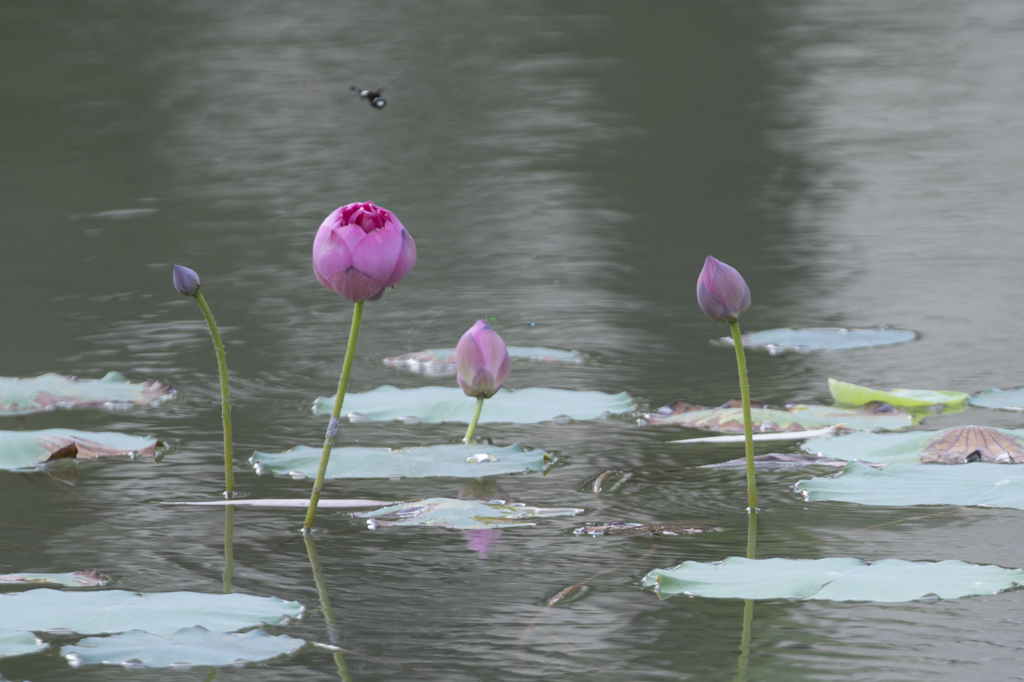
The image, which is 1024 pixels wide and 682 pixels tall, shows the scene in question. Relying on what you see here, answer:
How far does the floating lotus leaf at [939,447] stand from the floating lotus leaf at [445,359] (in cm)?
78

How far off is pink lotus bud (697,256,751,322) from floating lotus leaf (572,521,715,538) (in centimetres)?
23

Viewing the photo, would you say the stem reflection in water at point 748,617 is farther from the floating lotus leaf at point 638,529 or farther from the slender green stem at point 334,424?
the slender green stem at point 334,424

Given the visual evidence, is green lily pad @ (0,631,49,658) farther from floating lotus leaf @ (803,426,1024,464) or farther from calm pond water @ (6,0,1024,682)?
floating lotus leaf @ (803,426,1024,464)

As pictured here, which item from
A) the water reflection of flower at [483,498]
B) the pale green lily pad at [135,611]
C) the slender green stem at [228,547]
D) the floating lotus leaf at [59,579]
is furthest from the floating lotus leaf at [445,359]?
the pale green lily pad at [135,611]

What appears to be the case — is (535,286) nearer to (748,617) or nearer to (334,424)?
(334,424)

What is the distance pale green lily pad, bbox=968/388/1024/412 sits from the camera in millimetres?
1965

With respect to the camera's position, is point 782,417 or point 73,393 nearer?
point 782,417

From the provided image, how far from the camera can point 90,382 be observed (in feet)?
7.45

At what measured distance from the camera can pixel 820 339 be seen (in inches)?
98.1

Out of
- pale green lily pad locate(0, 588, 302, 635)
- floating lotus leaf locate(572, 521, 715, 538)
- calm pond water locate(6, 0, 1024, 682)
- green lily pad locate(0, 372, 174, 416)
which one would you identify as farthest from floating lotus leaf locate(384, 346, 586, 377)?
pale green lily pad locate(0, 588, 302, 635)

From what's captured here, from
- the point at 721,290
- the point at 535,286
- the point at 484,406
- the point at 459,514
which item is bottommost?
the point at 535,286

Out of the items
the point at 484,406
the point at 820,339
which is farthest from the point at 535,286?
the point at 484,406

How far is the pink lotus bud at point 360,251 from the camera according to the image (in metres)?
1.43

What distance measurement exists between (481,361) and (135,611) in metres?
0.77
